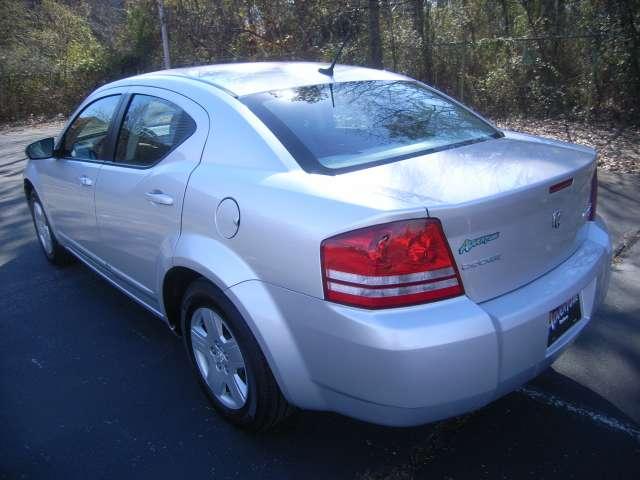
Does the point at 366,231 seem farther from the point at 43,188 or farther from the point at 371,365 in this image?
the point at 43,188

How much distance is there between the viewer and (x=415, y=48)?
36.6ft

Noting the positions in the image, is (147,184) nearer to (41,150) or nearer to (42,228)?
(41,150)

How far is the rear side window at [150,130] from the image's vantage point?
3.08 m

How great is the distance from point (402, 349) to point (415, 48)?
10.1m

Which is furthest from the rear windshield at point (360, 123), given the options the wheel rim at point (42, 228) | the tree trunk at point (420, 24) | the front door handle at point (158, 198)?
the tree trunk at point (420, 24)

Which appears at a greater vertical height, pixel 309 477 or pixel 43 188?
pixel 43 188

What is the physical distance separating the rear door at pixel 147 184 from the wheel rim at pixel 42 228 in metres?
1.49

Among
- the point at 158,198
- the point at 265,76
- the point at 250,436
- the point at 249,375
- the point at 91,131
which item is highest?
the point at 265,76

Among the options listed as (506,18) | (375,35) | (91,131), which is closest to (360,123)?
(91,131)

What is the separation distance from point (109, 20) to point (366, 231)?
20.0 m

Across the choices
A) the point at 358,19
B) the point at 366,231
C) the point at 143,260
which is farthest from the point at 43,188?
the point at 358,19

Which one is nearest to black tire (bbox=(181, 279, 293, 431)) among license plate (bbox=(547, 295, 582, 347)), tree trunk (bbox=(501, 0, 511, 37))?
license plate (bbox=(547, 295, 582, 347))

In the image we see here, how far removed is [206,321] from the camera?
283 centimetres

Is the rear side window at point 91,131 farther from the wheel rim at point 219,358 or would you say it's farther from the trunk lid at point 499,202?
the trunk lid at point 499,202
